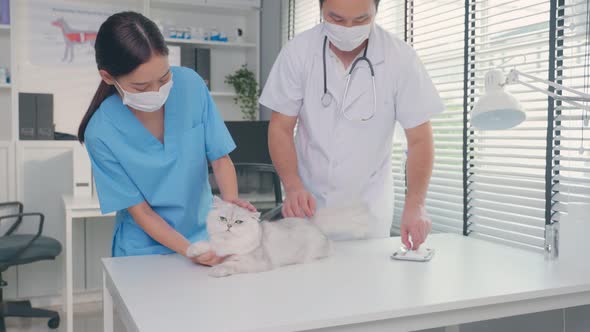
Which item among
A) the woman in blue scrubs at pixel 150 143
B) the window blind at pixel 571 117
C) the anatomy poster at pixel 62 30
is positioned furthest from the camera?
the anatomy poster at pixel 62 30

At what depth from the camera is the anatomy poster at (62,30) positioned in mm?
3844

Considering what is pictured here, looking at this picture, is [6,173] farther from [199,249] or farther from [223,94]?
[199,249]

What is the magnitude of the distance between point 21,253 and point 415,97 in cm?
240

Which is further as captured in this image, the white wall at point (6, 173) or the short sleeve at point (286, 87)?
the white wall at point (6, 173)

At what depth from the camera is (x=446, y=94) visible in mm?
2566

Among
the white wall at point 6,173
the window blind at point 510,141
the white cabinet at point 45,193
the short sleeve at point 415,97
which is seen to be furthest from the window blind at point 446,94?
the white wall at point 6,173

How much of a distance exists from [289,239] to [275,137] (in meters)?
0.44

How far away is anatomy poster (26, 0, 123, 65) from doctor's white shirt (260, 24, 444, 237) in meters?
2.64

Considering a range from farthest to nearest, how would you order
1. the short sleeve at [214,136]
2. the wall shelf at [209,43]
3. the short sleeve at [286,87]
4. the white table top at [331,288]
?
the wall shelf at [209,43] → the short sleeve at [286,87] → the short sleeve at [214,136] → the white table top at [331,288]

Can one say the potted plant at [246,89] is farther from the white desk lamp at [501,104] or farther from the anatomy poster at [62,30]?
the white desk lamp at [501,104]

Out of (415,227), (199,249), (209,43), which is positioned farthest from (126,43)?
(209,43)

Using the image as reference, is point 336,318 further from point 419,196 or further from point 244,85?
point 244,85

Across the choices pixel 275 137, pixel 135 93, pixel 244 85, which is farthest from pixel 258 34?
pixel 135 93

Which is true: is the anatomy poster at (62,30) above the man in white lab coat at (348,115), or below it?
above
